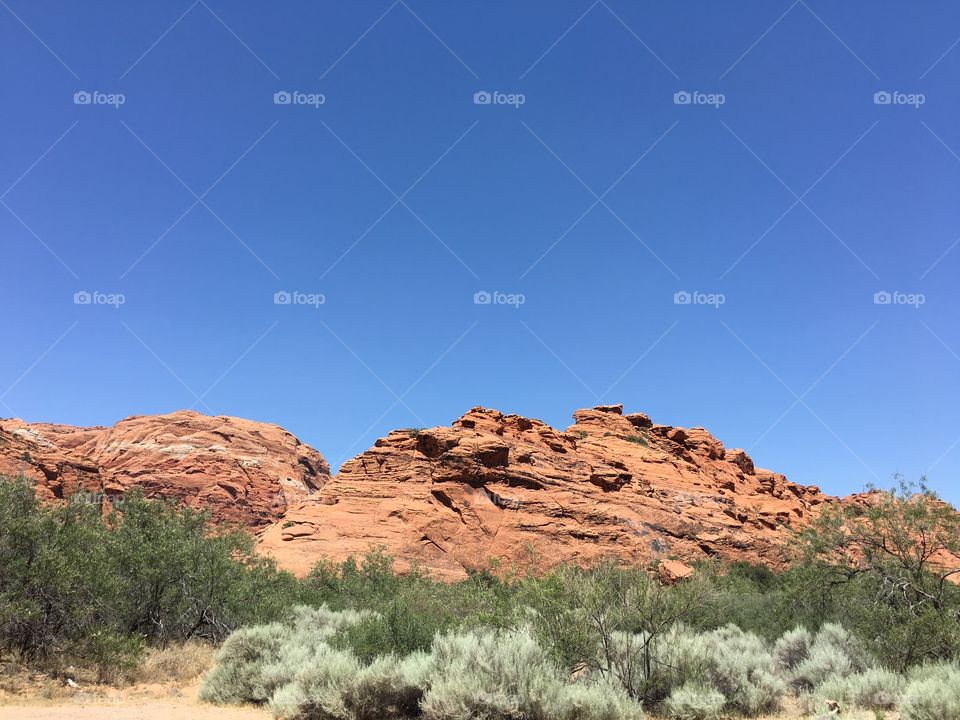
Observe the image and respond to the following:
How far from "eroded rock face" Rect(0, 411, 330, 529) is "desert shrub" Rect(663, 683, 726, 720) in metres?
44.5

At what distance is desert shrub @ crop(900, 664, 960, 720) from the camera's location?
8.34 meters

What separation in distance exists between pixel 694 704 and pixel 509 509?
116 feet

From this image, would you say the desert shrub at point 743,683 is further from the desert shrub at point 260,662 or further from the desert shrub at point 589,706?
the desert shrub at point 260,662

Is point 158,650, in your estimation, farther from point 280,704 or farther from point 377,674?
point 377,674

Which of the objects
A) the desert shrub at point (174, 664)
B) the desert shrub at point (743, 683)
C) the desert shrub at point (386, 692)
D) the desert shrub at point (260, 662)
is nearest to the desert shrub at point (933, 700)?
the desert shrub at point (743, 683)

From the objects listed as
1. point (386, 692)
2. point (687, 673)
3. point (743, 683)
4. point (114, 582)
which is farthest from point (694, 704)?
point (114, 582)

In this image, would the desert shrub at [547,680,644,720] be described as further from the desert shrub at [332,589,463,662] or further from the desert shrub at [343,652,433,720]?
the desert shrub at [332,589,463,662]

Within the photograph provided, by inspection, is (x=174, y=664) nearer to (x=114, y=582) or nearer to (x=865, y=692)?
(x=114, y=582)

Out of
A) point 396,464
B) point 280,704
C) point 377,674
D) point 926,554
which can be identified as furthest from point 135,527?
point 396,464

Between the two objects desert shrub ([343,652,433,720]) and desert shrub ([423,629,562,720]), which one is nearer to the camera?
desert shrub ([423,629,562,720])

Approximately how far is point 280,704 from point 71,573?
6.17 meters

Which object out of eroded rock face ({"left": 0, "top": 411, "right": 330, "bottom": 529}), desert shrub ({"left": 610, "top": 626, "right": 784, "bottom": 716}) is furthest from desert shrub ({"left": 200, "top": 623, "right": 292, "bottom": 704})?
eroded rock face ({"left": 0, "top": 411, "right": 330, "bottom": 529})

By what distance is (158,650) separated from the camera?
15008 mm

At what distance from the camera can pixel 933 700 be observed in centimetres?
857
